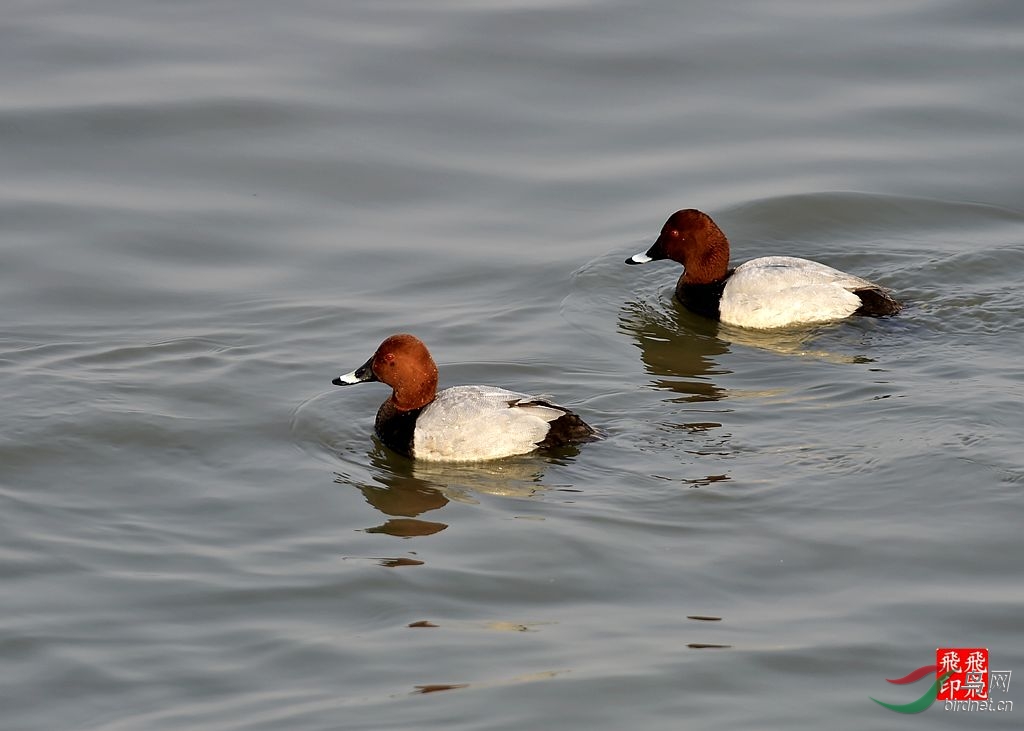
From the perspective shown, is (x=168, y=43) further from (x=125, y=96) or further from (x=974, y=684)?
(x=974, y=684)

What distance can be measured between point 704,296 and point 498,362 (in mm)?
1886

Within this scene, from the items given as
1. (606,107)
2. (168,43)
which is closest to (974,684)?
(606,107)

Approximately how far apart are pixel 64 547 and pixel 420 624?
5.95 feet

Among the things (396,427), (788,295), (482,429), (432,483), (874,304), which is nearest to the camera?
(432,483)

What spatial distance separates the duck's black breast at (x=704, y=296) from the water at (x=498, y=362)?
0.20 m

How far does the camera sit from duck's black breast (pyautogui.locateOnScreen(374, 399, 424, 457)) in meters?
8.62

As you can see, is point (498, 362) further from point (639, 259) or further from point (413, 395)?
point (639, 259)

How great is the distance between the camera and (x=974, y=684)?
5957 millimetres

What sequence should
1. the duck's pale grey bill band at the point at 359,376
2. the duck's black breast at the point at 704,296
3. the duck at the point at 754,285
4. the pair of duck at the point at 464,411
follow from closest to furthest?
1. the pair of duck at the point at 464,411
2. the duck's pale grey bill band at the point at 359,376
3. the duck at the point at 754,285
4. the duck's black breast at the point at 704,296

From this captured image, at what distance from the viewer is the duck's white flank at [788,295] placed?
1037 centimetres

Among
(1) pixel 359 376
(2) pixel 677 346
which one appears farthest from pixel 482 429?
(2) pixel 677 346

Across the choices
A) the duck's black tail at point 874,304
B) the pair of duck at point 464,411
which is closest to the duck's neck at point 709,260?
the pair of duck at point 464,411

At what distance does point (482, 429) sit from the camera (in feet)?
27.7

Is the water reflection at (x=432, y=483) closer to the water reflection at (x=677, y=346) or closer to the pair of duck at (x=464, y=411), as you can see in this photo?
the pair of duck at (x=464, y=411)
